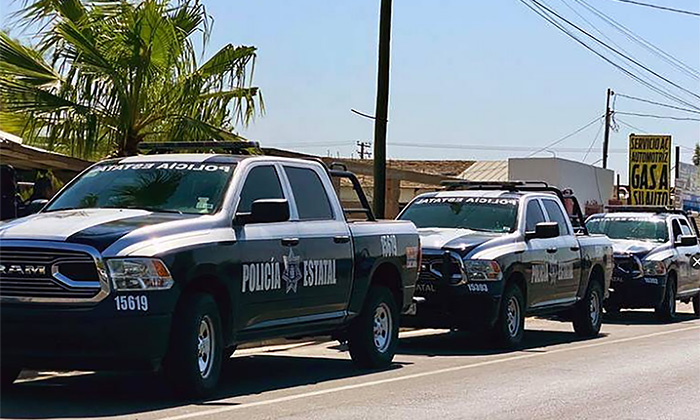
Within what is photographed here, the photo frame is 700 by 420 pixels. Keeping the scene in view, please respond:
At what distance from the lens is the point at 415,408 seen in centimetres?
958

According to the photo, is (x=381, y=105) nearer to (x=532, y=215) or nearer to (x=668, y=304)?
(x=532, y=215)

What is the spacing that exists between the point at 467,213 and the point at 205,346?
6.63m

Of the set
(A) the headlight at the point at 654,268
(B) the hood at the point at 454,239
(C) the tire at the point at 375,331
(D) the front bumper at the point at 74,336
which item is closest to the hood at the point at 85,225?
(D) the front bumper at the point at 74,336

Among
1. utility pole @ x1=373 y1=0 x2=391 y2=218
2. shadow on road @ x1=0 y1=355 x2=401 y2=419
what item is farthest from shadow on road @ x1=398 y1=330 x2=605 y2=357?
utility pole @ x1=373 y1=0 x2=391 y2=218

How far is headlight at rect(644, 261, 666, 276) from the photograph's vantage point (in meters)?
20.7

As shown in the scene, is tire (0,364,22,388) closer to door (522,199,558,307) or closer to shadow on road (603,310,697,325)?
door (522,199,558,307)

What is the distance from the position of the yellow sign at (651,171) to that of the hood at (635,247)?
18045mm

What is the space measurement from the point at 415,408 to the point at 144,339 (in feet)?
7.50

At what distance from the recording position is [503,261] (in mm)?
14211

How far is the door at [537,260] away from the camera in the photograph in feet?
49.4

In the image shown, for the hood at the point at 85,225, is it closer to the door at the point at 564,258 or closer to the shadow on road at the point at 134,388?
the shadow on road at the point at 134,388

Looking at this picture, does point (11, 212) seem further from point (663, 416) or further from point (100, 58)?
point (663, 416)

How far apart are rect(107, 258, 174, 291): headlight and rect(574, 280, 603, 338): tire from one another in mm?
9357

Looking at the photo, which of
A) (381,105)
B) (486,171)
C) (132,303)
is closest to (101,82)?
(381,105)
